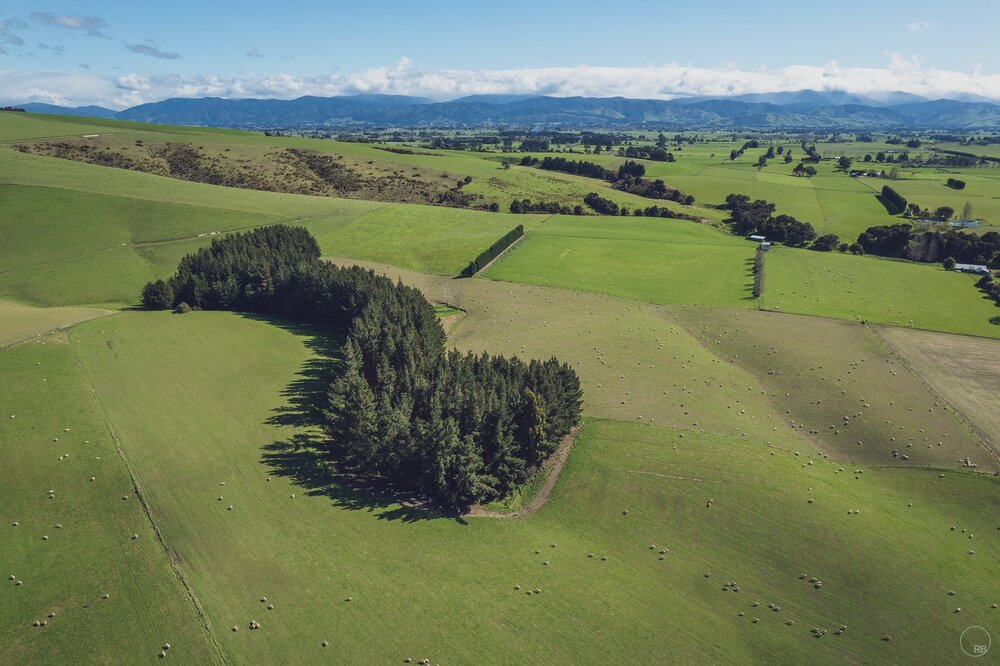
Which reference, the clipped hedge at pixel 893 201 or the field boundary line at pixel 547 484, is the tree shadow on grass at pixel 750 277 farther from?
Result: the clipped hedge at pixel 893 201

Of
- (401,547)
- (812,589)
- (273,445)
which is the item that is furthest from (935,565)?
(273,445)

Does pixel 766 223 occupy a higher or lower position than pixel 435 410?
higher

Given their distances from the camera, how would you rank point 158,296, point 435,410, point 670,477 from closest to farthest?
1. point 435,410
2. point 670,477
3. point 158,296

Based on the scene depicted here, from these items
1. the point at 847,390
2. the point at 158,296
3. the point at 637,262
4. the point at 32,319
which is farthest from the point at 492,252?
the point at 32,319

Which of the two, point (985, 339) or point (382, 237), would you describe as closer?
point (985, 339)

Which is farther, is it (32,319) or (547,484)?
(32,319)

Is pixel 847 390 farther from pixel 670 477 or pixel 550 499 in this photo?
pixel 550 499

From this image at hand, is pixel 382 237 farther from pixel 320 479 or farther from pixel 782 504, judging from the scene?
pixel 782 504
